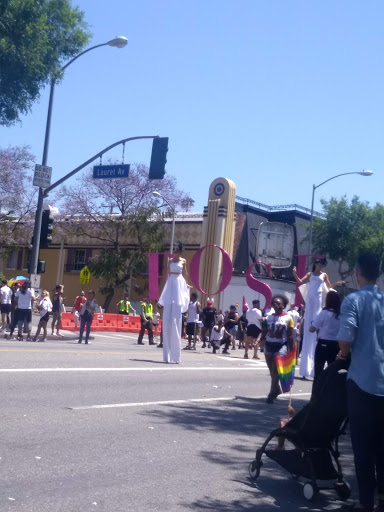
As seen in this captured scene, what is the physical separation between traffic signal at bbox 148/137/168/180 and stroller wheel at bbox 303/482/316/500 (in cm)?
1649

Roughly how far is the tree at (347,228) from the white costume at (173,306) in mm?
33281

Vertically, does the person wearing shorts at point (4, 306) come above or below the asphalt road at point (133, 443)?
above

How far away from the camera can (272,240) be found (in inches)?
1842

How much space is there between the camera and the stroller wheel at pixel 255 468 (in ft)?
21.1

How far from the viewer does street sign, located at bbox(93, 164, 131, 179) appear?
23625mm

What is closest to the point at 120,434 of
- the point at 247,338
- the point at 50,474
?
the point at 50,474

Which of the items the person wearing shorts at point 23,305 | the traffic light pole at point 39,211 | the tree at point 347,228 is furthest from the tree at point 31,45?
the tree at point 347,228

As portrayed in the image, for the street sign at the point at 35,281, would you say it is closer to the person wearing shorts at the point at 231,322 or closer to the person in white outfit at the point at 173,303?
the person wearing shorts at the point at 231,322

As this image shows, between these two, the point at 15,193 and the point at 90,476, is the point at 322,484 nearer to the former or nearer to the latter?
the point at 90,476

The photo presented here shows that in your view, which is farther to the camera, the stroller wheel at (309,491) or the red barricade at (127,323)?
the red barricade at (127,323)

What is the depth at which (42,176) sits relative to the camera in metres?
23.9

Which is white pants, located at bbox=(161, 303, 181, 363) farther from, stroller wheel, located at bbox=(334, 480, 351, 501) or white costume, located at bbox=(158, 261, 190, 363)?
stroller wheel, located at bbox=(334, 480, 351, 501)

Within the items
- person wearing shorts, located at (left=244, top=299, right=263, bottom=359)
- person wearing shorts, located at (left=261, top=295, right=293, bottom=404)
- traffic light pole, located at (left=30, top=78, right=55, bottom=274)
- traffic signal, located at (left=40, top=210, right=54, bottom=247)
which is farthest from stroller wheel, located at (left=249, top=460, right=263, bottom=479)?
traffic light pole, located at (left=30, top=78, right=55, bottom=274)

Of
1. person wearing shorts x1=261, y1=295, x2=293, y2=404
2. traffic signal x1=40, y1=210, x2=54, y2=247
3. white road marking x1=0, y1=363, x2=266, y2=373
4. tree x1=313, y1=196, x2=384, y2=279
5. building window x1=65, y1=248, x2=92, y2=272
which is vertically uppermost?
tree x1=313, y1=196, x2=384, y2=279
